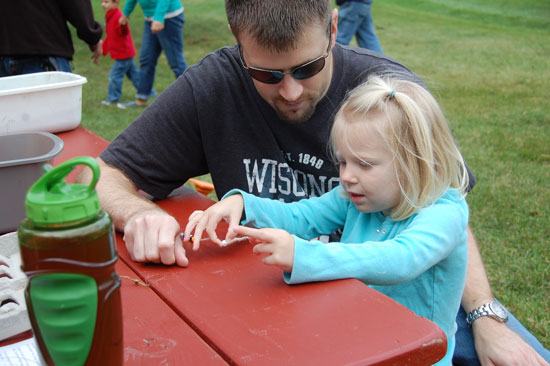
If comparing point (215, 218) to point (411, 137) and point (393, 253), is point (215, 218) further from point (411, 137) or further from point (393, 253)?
point (411, 137)

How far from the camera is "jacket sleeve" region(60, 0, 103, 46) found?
13.1 feet

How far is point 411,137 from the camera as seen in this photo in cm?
158

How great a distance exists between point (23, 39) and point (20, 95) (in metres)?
1.92

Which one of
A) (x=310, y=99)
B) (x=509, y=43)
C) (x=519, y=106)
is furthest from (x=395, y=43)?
(x=310, y=99)

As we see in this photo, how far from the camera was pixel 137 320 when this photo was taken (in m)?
1.13

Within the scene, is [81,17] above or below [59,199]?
below

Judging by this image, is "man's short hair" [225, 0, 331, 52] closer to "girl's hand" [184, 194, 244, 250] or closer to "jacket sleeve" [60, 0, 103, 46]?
"girl's hand" [184, 194, 244, 250]

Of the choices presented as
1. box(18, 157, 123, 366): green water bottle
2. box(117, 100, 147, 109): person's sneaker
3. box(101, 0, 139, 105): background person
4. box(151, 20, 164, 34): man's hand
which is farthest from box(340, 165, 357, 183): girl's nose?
box(101, 0, 139, 105): background person

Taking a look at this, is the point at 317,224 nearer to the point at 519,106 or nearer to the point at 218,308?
the point at 218,308

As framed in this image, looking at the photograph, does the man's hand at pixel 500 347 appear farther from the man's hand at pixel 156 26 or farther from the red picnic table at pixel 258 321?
the man's hand at pixel 156 26

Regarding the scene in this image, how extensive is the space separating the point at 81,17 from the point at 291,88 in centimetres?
280

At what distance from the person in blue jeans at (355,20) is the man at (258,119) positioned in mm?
5956

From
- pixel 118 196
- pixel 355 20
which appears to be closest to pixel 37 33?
pixel 118 196

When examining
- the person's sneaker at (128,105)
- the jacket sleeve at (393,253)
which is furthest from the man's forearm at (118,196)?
the person's sneaker at (128,105)
